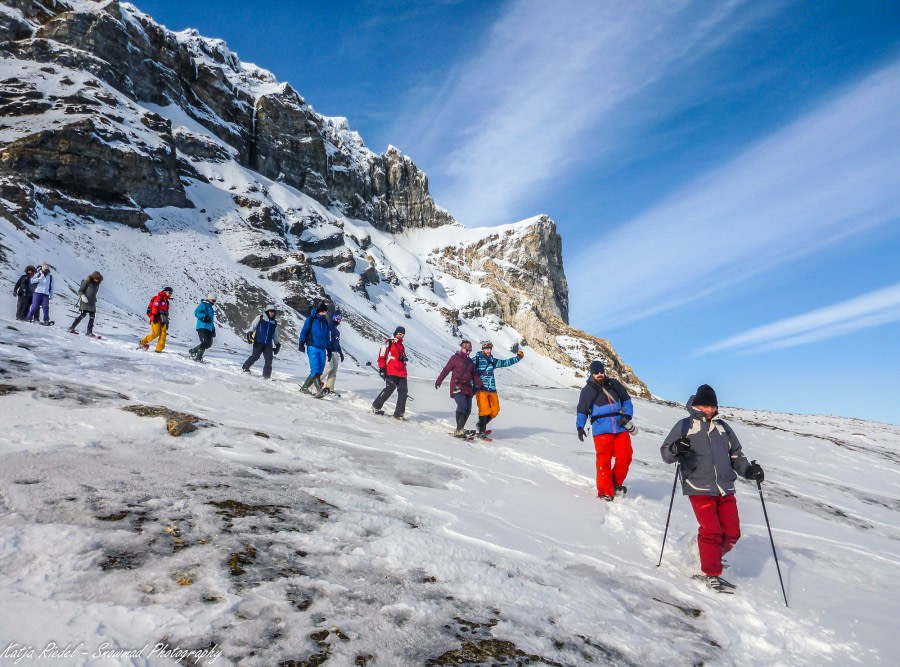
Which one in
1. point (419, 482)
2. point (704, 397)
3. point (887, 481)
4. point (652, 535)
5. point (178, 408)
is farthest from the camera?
point (887, 481)

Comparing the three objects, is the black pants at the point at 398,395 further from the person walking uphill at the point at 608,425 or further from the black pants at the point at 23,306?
the black pants at the point at 23,306

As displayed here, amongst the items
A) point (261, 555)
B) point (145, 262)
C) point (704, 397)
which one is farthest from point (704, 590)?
point (145, 262)

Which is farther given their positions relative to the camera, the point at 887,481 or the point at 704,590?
the point at 887,481

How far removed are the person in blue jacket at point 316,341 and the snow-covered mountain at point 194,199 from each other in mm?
15575

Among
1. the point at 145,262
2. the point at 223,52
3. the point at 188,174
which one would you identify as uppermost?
the point at 223,52

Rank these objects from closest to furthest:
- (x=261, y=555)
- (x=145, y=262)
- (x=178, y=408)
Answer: (x=261, y=555) → (x=178, y=408) → (x=145, y=262)

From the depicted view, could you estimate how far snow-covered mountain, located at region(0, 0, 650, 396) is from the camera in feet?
136

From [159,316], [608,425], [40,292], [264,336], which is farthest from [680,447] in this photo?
[40,292]

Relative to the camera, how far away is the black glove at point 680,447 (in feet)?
16.4

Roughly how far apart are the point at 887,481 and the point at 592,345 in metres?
105

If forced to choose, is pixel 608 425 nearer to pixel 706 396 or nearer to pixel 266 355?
pixel 706 396

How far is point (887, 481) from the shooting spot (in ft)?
43.9

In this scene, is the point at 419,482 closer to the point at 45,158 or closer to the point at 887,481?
the point at 887,481

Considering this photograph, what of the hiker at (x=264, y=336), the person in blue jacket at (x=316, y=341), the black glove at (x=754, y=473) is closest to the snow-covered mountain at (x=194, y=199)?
the hiker at (x=264, y=336)
